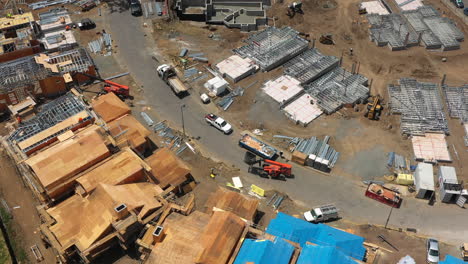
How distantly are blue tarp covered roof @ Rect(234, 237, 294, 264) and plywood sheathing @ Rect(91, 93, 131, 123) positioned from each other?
1132 inches

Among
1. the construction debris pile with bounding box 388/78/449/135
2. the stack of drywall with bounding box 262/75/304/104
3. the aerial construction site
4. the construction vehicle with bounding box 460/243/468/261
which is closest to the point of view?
the aerial construction site

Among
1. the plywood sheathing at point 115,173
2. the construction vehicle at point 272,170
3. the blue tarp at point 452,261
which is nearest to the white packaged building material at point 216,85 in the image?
the construction vehicle at point 272,170

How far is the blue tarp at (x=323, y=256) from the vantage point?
42375mm

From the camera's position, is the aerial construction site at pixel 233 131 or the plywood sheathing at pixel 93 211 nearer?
the plywood sheathing at pixel 93 211

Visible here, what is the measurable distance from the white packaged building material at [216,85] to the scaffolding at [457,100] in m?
36.7

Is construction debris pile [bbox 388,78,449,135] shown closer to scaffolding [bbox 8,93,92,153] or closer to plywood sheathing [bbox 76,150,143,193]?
plywood sheathing [bbox 76,150,143,193]

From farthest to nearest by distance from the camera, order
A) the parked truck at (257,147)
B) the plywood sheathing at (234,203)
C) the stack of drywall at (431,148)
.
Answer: the stack of drywall at (431,148) → the parked truck at (257,147) → the plywood sheathing at (234,203)

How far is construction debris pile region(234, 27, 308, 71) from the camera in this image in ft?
242

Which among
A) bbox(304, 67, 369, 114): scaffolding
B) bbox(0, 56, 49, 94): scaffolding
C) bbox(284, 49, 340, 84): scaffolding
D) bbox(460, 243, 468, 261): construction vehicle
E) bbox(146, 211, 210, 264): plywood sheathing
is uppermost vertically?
bbox(0, 56, 49, 94): scaffolding

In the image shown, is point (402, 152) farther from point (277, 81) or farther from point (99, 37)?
point (99, 37)

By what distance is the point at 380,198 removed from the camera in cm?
5412

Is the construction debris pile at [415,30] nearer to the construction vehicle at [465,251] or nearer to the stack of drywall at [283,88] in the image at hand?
the stack of drywall at [283,88]

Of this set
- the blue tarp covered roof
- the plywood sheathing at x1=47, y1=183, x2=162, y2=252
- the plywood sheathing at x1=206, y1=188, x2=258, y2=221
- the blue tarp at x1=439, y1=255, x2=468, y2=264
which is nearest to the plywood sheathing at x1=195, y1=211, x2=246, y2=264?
the blue tarp covered roof

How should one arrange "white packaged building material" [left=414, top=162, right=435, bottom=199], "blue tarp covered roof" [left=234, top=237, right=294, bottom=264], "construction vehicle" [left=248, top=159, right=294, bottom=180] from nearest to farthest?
"blue tarp covered roof" [left=234, top=237, right=294, bottom=264], "white packaged building material" [left=414, top=162, right=435, bottom=199], "construction vehicle" [left=248, top=159, right=294, bottom=180]
